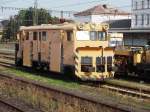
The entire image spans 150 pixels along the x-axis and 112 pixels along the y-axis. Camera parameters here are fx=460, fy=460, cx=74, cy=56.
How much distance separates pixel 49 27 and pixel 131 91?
6.63 m

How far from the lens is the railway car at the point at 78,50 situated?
20.5 meters

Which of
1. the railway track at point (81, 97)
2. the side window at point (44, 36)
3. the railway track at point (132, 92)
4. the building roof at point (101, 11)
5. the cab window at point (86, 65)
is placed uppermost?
the building roof at point (101, 11)

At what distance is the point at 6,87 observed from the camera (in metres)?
17.1

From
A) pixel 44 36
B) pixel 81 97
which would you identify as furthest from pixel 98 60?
pixel 81 97

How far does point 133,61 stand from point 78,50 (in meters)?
4.04

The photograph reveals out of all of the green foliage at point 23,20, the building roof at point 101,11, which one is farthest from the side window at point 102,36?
the building roof at point 101,11

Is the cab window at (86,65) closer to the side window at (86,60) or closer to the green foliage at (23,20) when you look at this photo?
the side window at (86,60)

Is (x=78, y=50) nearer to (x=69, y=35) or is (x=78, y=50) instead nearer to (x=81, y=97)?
(x=69, y=35)

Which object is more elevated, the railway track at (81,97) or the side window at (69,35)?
the side window at (69,35)

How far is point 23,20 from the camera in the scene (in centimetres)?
8294

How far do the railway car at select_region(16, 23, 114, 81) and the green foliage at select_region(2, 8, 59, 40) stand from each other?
54603 mm

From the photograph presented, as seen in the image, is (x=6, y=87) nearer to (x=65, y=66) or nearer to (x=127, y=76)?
(x=65, y=66)

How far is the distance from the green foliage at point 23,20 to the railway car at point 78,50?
54603mm

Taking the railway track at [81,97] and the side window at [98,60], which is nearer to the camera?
the railway track at [81,97]
